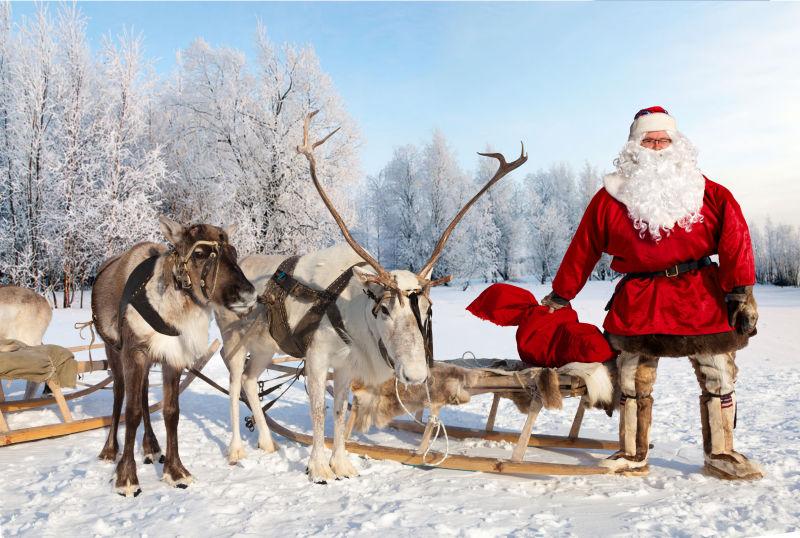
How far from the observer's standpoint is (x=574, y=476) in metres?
4.22

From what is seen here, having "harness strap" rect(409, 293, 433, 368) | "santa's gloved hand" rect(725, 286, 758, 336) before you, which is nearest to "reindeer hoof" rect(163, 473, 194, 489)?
"harness strap" rect(409, 293, 433, 368)

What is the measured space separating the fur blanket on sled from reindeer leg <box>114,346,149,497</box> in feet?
5.99

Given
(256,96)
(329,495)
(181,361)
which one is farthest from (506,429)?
A: (256,96)

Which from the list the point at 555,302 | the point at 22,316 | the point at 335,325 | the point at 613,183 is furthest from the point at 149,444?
the point at 613,183

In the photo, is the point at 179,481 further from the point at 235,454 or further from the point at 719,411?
the point at 719,411

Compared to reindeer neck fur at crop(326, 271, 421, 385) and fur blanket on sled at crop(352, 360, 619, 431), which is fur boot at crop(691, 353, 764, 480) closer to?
fur blanket on sled at crop(352, 360, 619, 431)

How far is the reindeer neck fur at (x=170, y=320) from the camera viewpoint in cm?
425

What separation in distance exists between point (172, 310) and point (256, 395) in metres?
1.53

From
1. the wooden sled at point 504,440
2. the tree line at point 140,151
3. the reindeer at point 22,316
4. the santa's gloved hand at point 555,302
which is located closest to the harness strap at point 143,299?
the wooden sled at point 504,440

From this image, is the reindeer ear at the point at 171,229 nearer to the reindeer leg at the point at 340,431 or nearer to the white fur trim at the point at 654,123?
the reindeer leg at the point at 340,431

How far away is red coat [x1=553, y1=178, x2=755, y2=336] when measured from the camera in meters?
3.90

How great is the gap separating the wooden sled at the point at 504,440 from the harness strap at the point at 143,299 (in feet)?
5.88

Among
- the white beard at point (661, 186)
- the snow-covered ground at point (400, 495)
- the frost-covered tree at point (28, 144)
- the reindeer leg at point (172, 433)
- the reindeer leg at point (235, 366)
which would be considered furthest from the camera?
the frost-covered tree at point (28, 144)

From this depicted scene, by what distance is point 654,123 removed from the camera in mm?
4359
